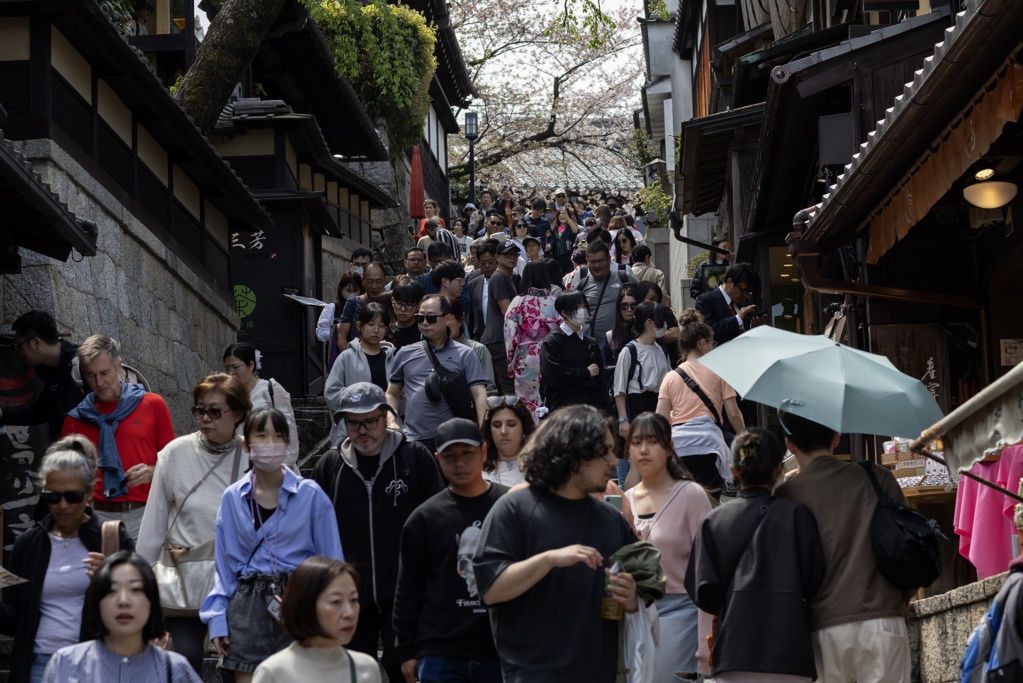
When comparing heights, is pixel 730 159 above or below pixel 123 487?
above

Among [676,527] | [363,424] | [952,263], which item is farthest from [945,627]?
[952,263]

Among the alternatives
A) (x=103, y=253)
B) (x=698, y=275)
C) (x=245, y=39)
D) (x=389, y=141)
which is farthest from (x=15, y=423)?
(x=389, y=141)

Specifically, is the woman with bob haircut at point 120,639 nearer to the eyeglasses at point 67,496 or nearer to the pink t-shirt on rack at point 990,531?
the eyeglasses at point 67,496

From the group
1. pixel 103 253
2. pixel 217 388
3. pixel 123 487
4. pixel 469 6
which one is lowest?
pixel 123 487

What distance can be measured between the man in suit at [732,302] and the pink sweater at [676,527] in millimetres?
7315

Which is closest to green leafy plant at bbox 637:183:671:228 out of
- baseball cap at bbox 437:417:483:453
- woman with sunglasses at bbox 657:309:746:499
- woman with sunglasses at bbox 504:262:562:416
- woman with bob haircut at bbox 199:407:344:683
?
woman with sunglasses at bbox 504:262:562:416

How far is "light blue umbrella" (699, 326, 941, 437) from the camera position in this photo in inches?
242

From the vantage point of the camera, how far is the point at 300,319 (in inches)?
901

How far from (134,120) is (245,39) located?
86.8 inches

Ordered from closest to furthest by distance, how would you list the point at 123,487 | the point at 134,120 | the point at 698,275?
the point at 123,487
the point at 134,120
the point at 698,275

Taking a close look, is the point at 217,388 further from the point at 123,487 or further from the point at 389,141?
the point at 389,141

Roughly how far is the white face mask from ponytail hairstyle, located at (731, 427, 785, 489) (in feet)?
6.66

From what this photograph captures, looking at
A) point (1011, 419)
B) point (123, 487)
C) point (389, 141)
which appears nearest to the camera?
point (1011, 419)

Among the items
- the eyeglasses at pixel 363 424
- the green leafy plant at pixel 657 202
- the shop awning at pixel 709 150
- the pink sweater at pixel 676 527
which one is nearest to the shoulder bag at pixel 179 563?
the eyeglasses at pixel 363 424
